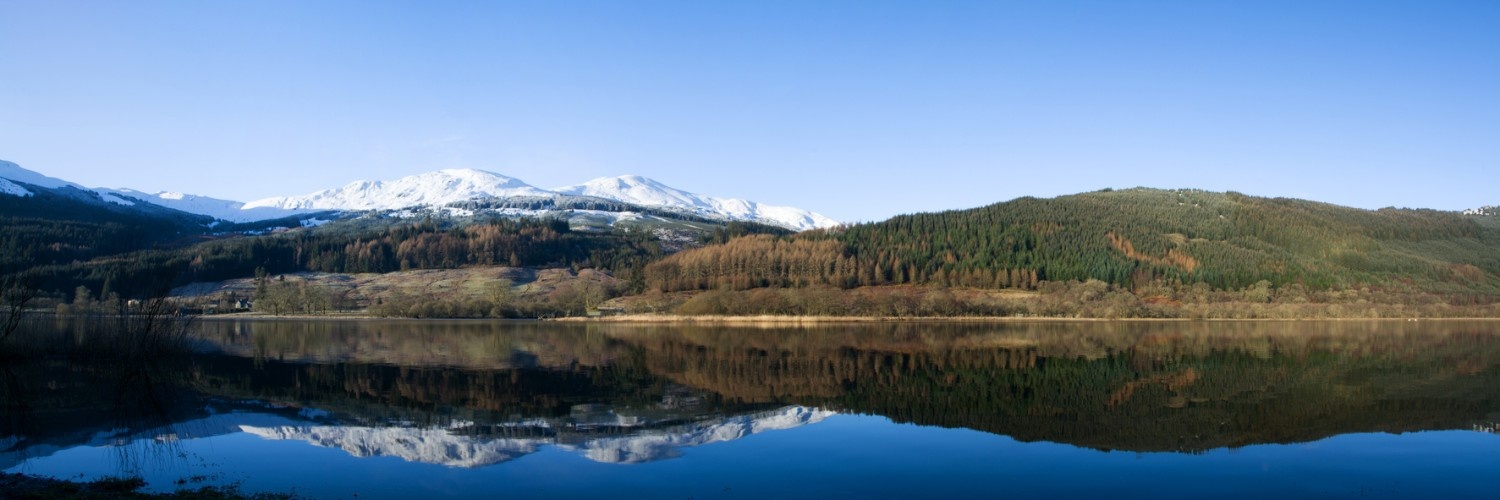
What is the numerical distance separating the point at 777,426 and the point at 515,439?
756 cm

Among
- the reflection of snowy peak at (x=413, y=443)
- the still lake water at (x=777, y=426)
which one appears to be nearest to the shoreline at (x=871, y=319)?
the still lake water at (x=777, y=426)

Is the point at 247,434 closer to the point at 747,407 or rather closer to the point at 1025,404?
the point at 747,407

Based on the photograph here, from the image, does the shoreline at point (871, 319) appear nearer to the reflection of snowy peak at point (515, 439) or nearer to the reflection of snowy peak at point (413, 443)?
the reflection of snowy peak at point (515, 439)

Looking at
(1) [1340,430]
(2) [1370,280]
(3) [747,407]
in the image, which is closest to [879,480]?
(3) [747,407]

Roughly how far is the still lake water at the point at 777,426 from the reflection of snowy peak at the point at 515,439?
0.38ft

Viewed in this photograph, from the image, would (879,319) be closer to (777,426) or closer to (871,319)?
(871,319)

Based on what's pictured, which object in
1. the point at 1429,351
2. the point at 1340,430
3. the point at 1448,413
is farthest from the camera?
the point at 1429,351

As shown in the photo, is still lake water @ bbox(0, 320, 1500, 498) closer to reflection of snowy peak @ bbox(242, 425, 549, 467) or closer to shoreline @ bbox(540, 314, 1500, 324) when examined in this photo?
reflection of snowy peak @ bbox(242, 425, 549, 467)

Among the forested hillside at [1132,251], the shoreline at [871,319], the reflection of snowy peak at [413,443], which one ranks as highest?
the forested hillside at [1132,251]

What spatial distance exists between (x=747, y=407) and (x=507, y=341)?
4381 centimetres

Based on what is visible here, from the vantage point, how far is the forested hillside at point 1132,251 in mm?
137250

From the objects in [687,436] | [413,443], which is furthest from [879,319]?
[413,443]

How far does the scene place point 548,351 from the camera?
59.4 meters

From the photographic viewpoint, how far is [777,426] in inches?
1075
